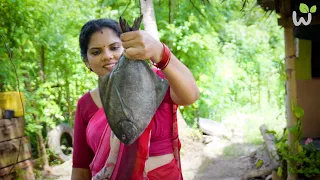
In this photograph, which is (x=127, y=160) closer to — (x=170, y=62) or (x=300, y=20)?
(x=170, y=62)

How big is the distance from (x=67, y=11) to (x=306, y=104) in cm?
464

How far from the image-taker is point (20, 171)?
4836 millimetres

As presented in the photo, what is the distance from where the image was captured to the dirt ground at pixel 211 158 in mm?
6633

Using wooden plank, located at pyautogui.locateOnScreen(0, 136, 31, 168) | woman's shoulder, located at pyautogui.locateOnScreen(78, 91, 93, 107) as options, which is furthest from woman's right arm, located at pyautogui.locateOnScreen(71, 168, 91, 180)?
wooden plank, located at pyautogui.locateOnScreen(0, 136, 31, 168)

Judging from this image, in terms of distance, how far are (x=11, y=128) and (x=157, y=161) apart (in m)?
3.95

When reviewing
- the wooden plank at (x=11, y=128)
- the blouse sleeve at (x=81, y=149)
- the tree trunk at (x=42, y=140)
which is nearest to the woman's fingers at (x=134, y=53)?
the blouse sleeve at (x=81, y=149)

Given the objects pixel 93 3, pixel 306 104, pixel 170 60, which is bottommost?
pixel 306 104

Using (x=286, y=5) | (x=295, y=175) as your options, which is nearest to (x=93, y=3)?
(x=286, y=5)

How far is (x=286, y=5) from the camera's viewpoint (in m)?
4.21

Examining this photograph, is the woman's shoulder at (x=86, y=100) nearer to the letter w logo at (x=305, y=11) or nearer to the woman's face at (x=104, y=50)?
the woman's face at (x=104, y=50)

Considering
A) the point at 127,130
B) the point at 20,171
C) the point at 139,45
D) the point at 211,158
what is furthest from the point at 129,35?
the point at 211,158

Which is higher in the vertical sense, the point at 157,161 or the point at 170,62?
the point at 170,62

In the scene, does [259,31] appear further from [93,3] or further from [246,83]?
[93,3]

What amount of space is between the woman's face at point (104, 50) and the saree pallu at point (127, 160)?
0.21m
